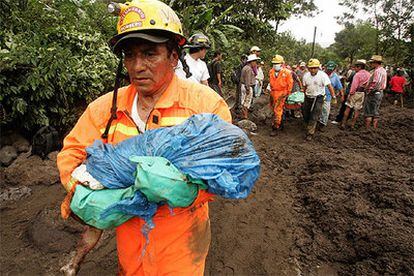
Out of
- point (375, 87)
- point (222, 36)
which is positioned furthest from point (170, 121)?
point (222, 36)

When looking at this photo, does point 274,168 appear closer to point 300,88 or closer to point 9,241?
point 300,88

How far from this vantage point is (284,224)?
3670 mm

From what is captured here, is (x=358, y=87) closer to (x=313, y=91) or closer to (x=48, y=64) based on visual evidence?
(x=313, y=91)

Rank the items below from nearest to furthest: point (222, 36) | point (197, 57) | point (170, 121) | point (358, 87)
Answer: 1. point (170, 121)
2. point (197, 57)
3. point (358, 87)
4. point (222, 36)

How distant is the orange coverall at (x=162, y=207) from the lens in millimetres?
1455

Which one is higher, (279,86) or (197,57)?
(197,57)

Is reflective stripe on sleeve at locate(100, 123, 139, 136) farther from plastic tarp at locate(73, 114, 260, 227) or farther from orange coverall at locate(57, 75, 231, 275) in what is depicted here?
plastic tarp at locate(73, 114, 260, 227)

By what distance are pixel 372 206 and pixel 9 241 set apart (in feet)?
13.3

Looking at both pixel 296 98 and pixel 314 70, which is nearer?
pixel 314 70

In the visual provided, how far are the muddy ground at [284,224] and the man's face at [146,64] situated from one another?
2.03 metres

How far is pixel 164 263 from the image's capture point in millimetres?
1479

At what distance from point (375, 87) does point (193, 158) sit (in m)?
7.69

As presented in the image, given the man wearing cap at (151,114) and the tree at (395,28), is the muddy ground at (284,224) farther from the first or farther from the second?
the tree at (395,28)

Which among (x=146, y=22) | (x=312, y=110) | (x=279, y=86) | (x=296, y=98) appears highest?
(x=146, y=22)
